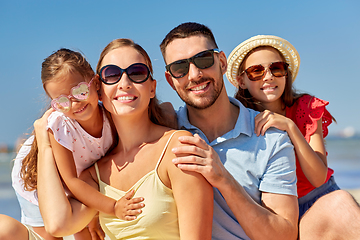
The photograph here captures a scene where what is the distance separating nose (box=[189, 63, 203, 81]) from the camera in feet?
10.0

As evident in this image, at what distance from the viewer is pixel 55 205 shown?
2777mm

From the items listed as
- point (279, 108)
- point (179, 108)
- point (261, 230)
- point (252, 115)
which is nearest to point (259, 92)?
point (279, 108)

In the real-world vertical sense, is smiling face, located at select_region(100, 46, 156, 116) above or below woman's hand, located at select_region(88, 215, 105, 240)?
above

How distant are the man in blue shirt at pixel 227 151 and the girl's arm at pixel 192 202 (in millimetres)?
70

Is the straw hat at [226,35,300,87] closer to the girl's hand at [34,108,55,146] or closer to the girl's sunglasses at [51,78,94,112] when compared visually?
the girl's sunglasses at [51,78,94,112]

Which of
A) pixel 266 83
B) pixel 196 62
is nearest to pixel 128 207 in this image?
pixel 196 62

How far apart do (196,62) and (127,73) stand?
2.22 feet

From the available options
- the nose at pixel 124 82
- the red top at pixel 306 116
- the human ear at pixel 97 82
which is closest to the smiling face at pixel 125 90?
the nose at pixel 124 82

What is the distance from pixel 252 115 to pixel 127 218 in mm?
1535

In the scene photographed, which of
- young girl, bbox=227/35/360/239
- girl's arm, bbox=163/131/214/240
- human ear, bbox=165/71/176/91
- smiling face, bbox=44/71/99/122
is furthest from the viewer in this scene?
young girl, bbox=227/35/360/239

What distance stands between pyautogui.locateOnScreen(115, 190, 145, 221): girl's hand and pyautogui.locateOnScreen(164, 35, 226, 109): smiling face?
3.54 ft

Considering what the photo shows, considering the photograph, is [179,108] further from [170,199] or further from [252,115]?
[170,199]

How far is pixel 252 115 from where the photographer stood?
3271 millimetres

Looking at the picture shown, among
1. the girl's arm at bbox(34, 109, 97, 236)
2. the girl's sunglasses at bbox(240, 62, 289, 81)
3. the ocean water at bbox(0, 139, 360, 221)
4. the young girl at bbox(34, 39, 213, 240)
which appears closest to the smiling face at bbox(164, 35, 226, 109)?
the young girl at bbox(34, 39, 213, 240)
